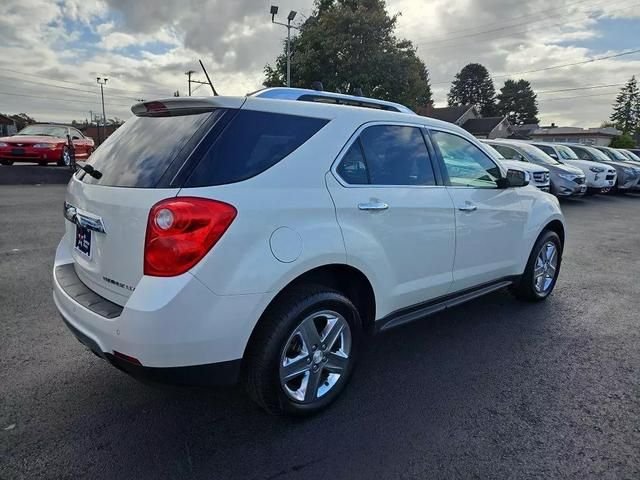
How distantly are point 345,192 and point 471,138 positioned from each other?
5.68 feet

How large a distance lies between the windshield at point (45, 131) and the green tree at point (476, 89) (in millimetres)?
81223

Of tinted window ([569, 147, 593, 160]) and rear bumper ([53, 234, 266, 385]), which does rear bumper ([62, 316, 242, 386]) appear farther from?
tinted window ([569, 147, 593, 160])

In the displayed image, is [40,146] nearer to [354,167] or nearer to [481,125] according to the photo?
[354,167]

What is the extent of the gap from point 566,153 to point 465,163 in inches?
604

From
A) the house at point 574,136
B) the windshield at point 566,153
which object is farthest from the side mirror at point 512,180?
the house at point 574,136

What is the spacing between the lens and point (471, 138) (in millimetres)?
3822

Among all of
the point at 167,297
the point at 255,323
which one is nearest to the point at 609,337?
the point at 255,323

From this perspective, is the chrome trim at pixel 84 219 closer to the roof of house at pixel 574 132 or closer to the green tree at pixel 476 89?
the roof of house at pixel 574 132

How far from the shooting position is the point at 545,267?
4637 millimetres

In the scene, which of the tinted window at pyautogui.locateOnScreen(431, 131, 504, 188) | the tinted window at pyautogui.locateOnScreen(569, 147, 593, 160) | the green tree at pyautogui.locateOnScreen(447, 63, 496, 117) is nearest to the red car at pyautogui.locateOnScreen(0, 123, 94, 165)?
the tinted window at pyautogui.locateOnScreen(431, 131, 504, 188)

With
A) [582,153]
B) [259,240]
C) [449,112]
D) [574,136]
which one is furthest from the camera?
[574,136]

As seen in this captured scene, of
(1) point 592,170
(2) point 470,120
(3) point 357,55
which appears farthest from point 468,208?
(2) point 470,120

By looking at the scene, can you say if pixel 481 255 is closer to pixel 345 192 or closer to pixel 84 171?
pixel 345 192

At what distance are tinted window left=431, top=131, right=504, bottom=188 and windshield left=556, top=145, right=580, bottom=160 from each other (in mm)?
14451
